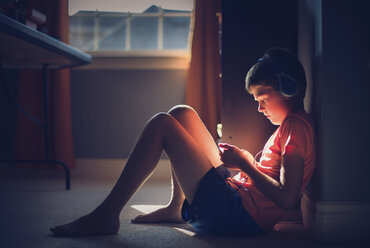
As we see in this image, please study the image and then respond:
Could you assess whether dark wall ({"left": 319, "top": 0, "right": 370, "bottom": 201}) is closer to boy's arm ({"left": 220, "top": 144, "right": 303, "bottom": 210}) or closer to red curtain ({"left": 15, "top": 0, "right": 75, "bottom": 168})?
boy's arm ({"left": 220, "top": 144, "right": 303, "bottom": 210})

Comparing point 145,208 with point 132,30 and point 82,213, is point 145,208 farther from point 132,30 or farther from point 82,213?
point 132,30

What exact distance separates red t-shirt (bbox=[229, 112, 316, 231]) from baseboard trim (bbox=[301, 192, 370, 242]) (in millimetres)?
111

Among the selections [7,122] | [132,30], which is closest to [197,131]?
[132,30]

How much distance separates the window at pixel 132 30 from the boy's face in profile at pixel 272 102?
5.88 ft

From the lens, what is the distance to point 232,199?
41.5 inches

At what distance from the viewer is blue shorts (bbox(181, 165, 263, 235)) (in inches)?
41.1

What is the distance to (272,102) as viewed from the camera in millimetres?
1122

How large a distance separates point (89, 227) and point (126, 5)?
181 cm

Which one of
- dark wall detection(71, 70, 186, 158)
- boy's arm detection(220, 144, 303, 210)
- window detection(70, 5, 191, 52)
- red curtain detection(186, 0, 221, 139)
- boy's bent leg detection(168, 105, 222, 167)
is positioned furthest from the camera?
window detection(70, 5, 191, 52)

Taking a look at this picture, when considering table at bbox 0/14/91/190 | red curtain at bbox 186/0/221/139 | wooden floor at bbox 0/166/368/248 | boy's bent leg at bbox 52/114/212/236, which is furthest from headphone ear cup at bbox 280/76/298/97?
red curtain at bbox 186/0/221/139

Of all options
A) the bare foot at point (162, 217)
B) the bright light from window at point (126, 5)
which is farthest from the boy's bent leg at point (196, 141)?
the bright light from window at point (126, 5)

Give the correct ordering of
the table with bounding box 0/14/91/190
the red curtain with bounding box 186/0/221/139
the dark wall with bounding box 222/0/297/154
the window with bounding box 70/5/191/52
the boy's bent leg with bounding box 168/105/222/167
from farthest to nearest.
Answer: the window with bounding box 70/5/191/52 < the red curtain with bounding box 186/0/221/139 < the table with bounding box 0/14/91/190 < the dark wall with bounding box 222/0/297/154 < the boy's bent leg with bounding box 168/105/222/167

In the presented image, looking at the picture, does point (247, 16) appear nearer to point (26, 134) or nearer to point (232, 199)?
point (232, 199)

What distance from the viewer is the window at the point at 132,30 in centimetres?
284
